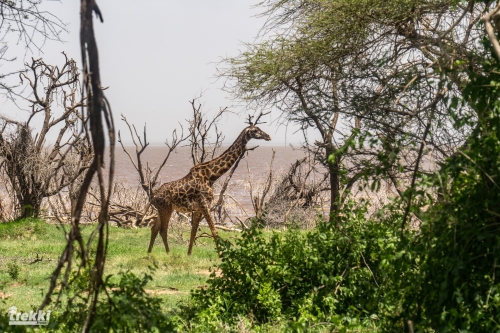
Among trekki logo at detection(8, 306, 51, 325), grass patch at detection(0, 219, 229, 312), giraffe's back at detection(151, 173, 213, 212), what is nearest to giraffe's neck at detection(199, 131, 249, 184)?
giraffe's back at detection(151, 173, 213, 212)

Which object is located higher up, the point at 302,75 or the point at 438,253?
the point at 302,75

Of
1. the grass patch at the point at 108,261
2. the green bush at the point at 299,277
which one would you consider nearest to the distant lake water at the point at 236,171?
the grass patch at the point at 108,261

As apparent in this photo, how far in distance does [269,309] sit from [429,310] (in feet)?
8.29

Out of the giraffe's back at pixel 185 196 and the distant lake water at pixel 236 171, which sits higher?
the distant lake water at pixel 236 171

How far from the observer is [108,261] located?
34.2ft

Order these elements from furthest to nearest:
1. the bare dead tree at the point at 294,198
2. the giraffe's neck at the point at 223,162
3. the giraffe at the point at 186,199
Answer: the bare dead tree at the point at 294,198 → the giraffe's neck at the point at 223,162 → the giraffe at the point at 186,199

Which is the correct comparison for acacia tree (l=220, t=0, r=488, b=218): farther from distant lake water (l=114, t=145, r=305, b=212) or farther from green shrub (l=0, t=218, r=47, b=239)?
green shrub (l=0, t=218, r=47, b=239)

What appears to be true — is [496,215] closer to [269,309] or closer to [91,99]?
[91,99]

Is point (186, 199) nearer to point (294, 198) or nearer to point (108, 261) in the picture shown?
point (108, 261)

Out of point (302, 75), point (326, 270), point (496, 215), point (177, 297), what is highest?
point (302, 75)

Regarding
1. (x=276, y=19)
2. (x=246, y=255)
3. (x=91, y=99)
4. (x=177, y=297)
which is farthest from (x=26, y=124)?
(x=91, y=99)

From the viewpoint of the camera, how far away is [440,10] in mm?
10656

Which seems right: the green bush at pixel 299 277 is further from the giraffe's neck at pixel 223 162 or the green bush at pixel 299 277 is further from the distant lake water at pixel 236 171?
the giraffe's neck at pixel 223 162

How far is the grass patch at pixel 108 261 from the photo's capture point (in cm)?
802
